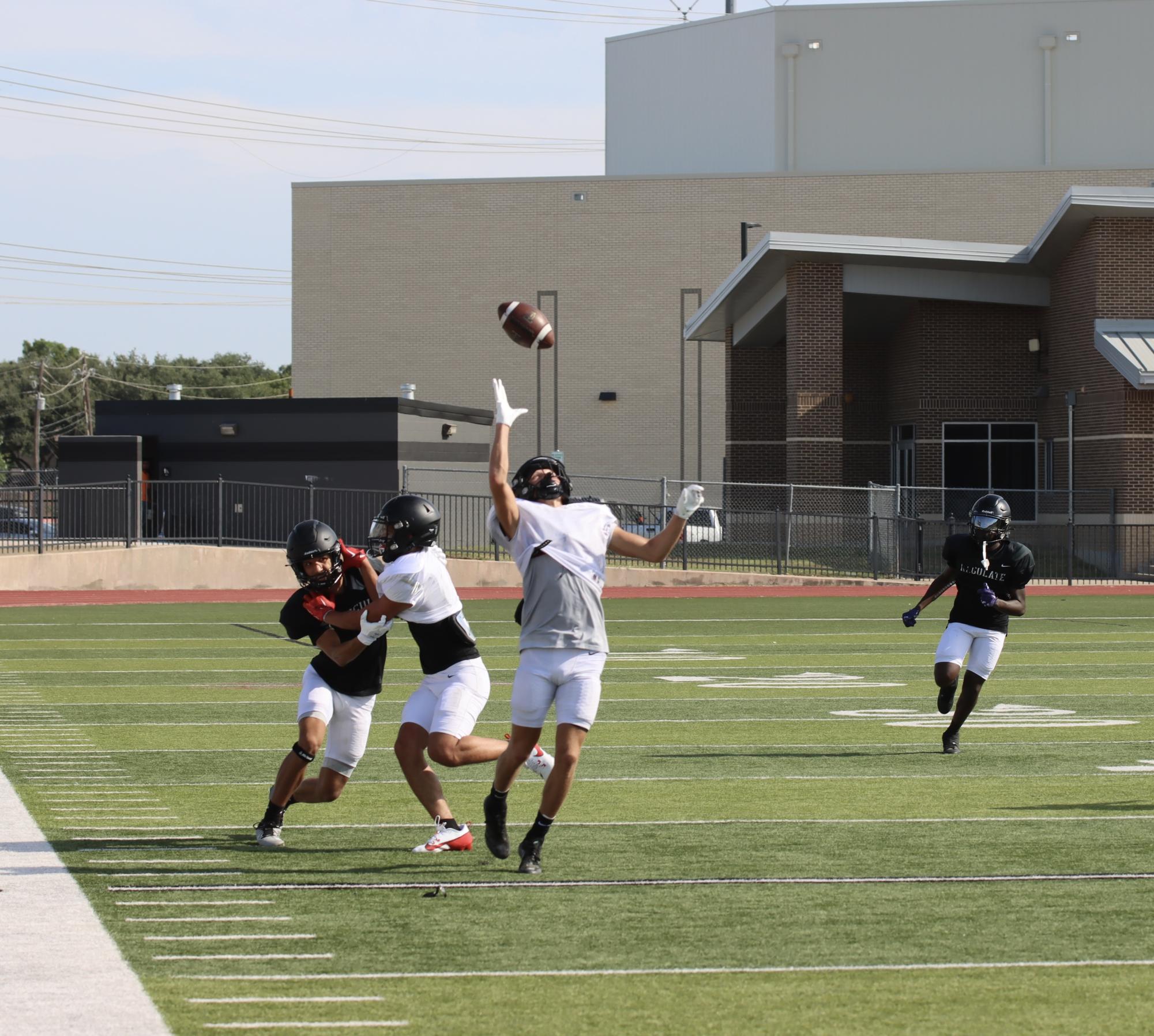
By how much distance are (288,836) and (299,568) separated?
1.50m

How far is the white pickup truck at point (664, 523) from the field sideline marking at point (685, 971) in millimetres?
27909

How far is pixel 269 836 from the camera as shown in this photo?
8344 mm

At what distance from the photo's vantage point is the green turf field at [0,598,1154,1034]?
5676mm

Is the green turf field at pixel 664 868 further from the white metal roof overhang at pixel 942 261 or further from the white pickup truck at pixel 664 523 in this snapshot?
the white metal roof overhang at pixel 942 261

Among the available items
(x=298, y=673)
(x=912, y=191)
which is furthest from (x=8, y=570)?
(x=912, y=191)

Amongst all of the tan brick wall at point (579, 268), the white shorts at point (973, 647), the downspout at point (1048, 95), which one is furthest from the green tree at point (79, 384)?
the white shorts at point (973, 647)

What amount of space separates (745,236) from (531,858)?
54566mm

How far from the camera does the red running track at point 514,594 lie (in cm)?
2972

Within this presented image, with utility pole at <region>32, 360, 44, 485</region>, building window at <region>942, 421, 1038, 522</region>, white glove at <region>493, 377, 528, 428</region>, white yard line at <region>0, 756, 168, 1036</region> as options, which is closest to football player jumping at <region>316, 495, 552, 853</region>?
white glove at <region>493, 377, 528, 428</region>

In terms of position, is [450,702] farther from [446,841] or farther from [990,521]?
[990,521]

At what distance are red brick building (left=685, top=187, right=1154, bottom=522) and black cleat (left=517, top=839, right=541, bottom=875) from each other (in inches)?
1208

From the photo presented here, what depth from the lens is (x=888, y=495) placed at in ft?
118

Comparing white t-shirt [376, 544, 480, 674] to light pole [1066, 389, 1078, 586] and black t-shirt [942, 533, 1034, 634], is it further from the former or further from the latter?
light pole [1066, 389, 1078, 586]

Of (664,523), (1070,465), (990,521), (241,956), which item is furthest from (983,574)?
(1070,465)
